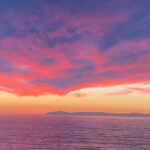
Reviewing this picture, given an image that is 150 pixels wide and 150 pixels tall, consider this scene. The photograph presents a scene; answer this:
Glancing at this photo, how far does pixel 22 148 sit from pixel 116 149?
33699 millimetres

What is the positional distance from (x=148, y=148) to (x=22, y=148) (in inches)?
1812

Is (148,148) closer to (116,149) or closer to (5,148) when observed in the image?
(116,149)

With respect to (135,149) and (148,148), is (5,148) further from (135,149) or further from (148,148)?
(148,148)

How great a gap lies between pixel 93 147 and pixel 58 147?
1314cm

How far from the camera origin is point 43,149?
220 ft

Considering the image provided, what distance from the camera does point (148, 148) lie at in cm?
6881

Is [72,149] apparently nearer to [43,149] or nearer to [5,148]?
[43,149]

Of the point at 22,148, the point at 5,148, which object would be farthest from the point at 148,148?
the point at 5,148

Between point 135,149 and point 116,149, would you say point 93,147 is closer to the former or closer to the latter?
point 116,149

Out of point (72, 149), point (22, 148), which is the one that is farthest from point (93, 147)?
point (22, 148)

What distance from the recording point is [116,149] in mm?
66375

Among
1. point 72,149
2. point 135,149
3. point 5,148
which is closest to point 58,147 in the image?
point 72,149

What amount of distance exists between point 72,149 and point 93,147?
27.5 ft

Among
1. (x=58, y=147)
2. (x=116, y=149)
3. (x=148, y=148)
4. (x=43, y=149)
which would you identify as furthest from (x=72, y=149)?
(x=148, y=148)
